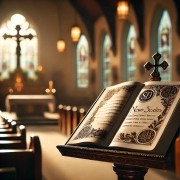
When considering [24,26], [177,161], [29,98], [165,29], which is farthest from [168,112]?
[24,26]

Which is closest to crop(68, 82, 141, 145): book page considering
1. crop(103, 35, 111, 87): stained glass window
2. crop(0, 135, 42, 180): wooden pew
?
crop(0, 135, 42, 180): wooden pew

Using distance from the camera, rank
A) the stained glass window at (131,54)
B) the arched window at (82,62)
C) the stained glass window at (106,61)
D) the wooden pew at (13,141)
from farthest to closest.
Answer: the arched window at (82,62)
the stained glass window at (106,61)
the stained glass window at (131,54)
the wooden pew at (13,141)

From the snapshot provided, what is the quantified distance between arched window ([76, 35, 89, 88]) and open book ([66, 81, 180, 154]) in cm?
1810

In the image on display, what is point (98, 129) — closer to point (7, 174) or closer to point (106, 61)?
point (7, 174)

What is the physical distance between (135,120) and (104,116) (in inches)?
7.5

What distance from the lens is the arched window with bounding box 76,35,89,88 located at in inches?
817

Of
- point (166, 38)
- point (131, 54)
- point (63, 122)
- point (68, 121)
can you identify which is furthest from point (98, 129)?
point (131, 54)

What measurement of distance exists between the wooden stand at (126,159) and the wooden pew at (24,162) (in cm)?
144

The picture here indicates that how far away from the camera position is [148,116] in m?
2.36

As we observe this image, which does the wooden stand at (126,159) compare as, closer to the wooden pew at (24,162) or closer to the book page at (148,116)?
the book page at (148,116)

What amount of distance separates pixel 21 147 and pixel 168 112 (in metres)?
2.70

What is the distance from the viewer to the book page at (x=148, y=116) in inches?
89.4

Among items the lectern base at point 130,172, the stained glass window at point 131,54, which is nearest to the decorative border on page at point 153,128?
the lectern base at point 130,172

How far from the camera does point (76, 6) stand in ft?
64.0
